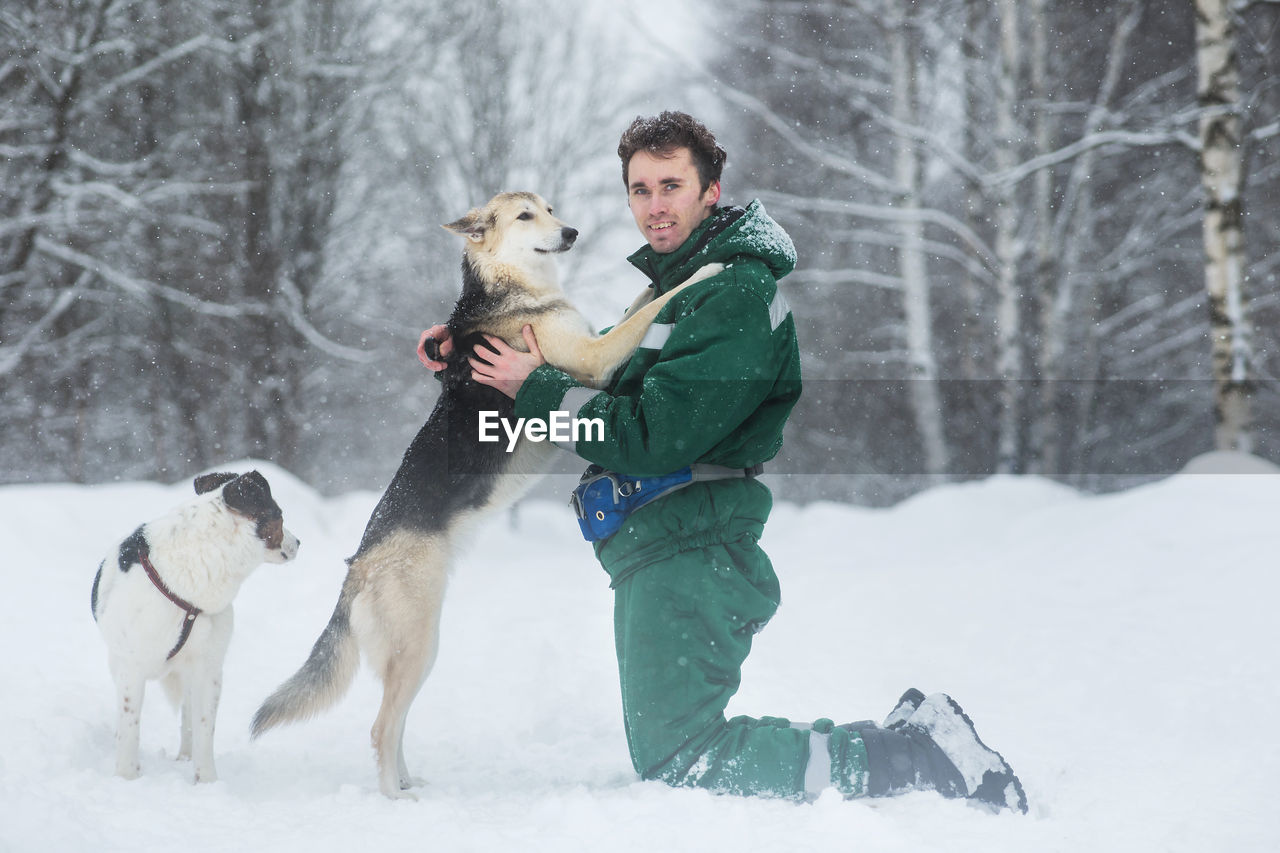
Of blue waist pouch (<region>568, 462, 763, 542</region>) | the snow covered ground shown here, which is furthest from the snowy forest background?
blue waist pouch (<region>568, 462, 763, 542</region>)

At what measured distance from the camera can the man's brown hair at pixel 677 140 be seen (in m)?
2.82

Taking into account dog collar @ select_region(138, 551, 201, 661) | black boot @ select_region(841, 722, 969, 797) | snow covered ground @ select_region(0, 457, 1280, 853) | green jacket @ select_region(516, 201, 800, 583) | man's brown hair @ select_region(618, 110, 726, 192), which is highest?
man's brown hair @ select_region(618, 110, 726, 192)

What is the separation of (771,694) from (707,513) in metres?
1.84

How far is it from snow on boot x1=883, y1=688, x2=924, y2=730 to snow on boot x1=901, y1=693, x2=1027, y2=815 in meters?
0.09

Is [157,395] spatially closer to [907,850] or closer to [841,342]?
[841,342]

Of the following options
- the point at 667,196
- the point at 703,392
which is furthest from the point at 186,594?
the point at 667,196

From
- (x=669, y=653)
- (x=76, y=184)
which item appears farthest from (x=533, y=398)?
(x=76, y=184)

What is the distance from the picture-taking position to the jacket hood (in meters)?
2.75

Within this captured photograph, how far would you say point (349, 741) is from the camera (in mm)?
3637

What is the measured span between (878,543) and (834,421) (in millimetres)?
8380

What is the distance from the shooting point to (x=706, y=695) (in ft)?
8.58

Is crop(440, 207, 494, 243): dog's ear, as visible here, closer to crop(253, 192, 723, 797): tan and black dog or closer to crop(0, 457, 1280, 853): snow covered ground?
crop(253, 192, 723, 797): tan and black dog

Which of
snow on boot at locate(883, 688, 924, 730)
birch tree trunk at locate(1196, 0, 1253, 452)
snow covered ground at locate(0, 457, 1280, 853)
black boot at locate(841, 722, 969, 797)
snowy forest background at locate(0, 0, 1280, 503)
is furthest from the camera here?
snowy forest background at locate(0, 0, 1280, 503)

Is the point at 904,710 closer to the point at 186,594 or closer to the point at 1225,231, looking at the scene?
the point at 186,594
